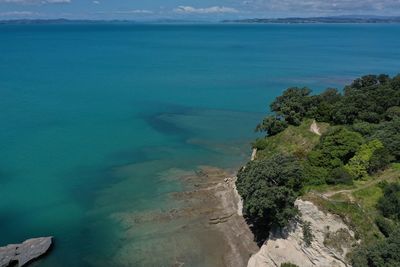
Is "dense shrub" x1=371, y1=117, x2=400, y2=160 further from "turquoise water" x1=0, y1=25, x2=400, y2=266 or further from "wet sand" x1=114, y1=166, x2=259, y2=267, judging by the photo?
"turquoise water" x1=0, y1=25, x2=400, y2=266

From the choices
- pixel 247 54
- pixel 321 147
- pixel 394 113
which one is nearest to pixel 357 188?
pixel 321 147

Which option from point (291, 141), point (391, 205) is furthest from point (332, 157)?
point (291, 141)

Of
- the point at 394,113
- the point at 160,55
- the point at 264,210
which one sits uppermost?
the point at 394,113

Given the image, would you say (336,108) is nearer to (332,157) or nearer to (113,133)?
(332,157)

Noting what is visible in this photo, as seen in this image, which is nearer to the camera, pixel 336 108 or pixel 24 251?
pixel 24 251

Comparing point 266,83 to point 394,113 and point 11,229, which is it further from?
point 11,229

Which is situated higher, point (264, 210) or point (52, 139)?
point (264, 210)

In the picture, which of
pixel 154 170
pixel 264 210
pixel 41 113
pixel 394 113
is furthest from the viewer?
pixel 41 113

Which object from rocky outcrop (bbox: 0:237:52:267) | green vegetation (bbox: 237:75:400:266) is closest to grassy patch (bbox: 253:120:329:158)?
green vegetation (bbox: 237:75:400:266)

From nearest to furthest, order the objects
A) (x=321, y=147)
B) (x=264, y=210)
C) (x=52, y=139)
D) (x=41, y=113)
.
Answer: (x=264, y=210) < (x=321, y=147) < (x=52, y=139) < (x=41, y=113)
